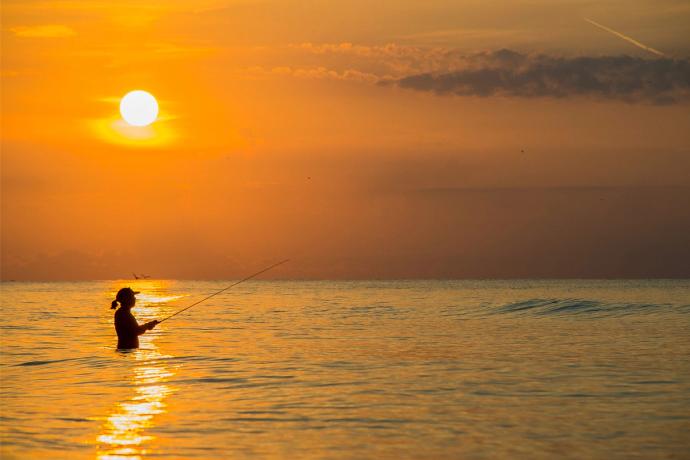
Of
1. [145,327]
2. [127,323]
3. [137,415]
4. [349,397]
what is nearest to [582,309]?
[127,323]

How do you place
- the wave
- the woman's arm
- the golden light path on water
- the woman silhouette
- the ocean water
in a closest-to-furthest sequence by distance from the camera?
the golden light path on water < the ocean water < the woman silhouette < the woman's arm < the wave

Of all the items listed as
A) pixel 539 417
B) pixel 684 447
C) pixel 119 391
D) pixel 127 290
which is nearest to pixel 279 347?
pixel 127 290

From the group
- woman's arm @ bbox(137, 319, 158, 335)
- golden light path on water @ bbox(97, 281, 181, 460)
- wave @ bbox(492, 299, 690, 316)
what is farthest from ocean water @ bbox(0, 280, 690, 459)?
wave @ bbox(492, 299, 690, 316)

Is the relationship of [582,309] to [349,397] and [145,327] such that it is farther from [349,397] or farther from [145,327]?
[349,397]

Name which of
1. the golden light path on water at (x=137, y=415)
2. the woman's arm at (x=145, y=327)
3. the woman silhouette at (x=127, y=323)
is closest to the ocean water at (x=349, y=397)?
the golden light path on water at (x=137, y=415)

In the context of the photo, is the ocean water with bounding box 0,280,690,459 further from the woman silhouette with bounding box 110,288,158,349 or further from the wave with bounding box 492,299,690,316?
the wave with bounding box 492,299,690,316

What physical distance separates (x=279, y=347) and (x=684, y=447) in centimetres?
1331

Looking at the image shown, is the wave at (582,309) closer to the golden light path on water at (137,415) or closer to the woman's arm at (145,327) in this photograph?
the woman's arm at (145,327)

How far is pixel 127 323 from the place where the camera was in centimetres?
1973

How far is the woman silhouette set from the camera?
1872 cm

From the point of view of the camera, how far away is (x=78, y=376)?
663 inches

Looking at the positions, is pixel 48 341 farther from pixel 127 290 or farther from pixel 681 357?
pixel 681 357

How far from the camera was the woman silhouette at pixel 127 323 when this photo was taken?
18719mm

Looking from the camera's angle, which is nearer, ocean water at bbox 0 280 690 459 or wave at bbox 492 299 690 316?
ocean water at bbox 0 280 690 459
